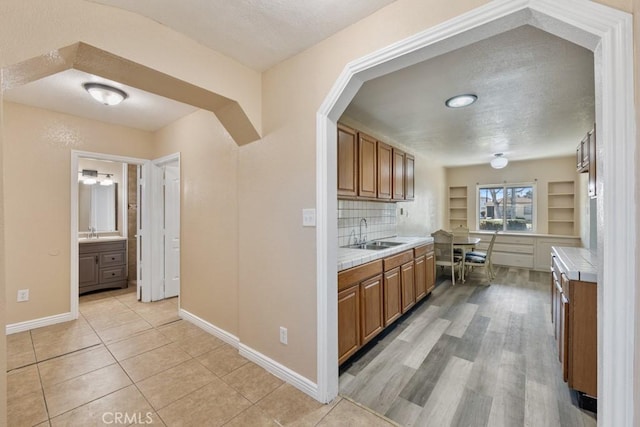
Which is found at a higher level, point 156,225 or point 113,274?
point 156,225

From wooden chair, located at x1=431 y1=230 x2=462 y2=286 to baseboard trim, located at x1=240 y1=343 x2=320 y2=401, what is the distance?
3383mm

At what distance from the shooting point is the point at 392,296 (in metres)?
2.78

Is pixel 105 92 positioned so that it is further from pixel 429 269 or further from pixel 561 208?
pixel 561 208

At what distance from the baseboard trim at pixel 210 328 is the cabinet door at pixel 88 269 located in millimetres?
2081

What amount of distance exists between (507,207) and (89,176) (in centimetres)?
883

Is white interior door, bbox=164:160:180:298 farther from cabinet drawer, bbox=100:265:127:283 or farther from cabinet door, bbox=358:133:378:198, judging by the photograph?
cabinet door, bbox=358:133:378:198

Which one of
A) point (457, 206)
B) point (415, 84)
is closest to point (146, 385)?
point (415, 84)

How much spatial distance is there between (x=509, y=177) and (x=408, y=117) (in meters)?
4.65

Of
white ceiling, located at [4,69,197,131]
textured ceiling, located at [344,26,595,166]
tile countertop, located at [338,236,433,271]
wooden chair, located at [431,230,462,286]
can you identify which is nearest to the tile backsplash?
tile countertop, located at [338,236,433,271]

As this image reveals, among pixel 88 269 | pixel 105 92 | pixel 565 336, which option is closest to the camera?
pixel 565 336

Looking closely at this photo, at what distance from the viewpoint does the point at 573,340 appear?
1.77 meters

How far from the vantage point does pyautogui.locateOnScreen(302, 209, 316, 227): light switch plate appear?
5.99 feet

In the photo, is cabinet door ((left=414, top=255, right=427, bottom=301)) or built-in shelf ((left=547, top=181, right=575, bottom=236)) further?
built-in shelf ((left=547, top=181, right=575, bottom=236))

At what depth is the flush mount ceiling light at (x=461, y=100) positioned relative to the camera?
8.20 ft
